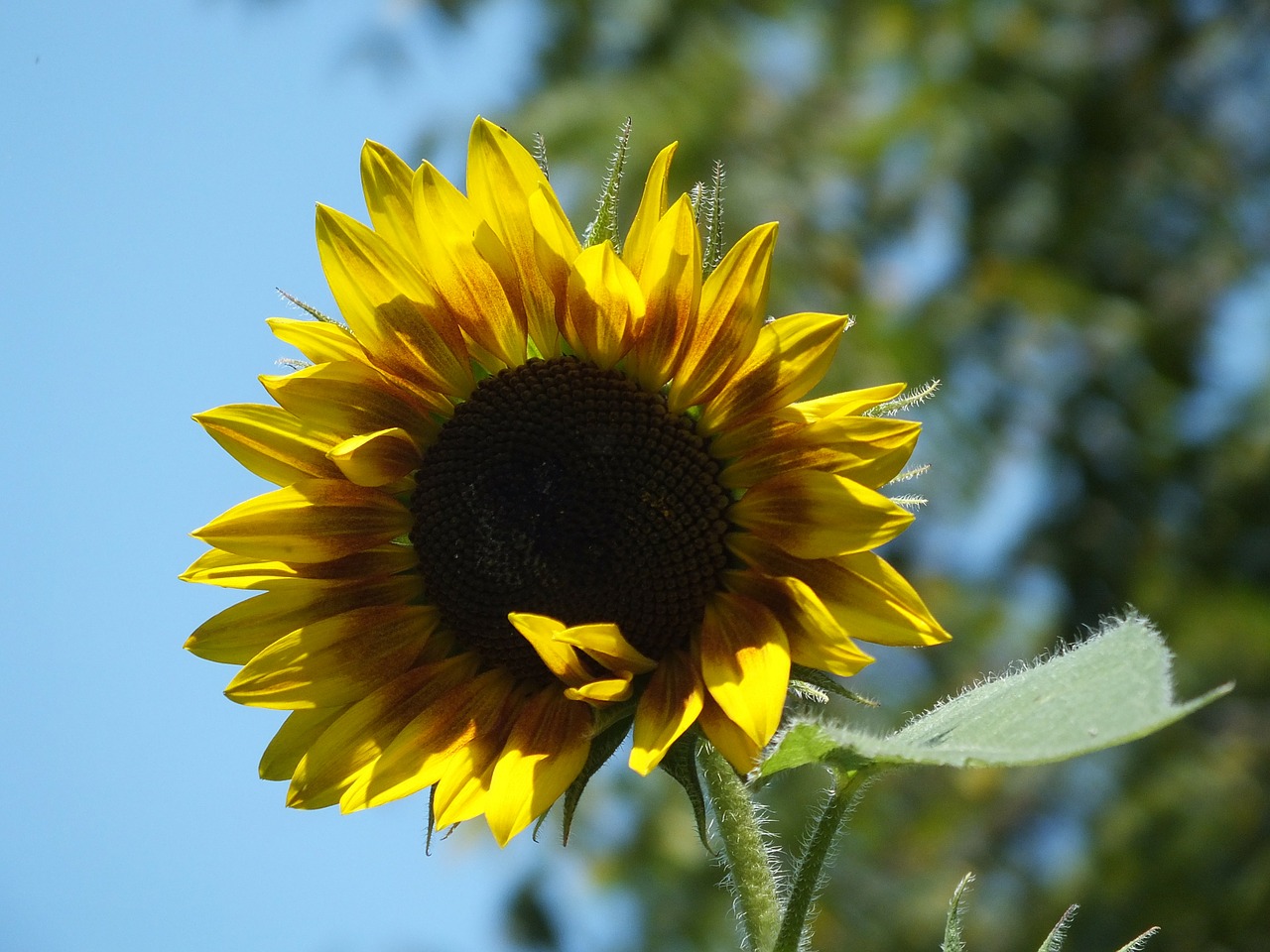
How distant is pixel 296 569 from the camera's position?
4.59 ft

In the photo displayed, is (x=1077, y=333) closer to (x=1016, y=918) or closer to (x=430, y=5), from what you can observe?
(x=1016, y=918)

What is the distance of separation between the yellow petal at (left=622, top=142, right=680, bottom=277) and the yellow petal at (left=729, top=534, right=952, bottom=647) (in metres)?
0.32

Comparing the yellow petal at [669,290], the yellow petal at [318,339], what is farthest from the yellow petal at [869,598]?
the yellow petal at [318,339]

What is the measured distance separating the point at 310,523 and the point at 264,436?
10 centimetres

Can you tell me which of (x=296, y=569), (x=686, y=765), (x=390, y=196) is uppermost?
(x=390, y=196)

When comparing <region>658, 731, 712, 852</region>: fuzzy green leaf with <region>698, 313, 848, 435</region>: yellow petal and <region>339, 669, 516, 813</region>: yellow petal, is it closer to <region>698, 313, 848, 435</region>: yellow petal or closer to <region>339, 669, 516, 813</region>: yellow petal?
<region>339, 669, 516, 813</region>: yellow petal

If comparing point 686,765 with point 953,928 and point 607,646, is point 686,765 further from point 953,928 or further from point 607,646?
point 953,928

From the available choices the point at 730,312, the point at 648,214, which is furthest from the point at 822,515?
the point at 648,214

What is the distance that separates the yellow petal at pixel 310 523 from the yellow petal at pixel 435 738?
187mm

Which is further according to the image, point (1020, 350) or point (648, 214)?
point (1020, 350)

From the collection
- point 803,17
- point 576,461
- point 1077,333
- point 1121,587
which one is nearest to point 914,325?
point 1077,333

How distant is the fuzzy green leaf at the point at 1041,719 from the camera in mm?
970

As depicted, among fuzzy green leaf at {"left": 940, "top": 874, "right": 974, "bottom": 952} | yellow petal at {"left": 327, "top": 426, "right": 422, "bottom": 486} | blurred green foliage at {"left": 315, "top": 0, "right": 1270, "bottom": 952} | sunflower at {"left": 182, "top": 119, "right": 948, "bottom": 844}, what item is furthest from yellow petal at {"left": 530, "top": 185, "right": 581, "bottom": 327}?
blurred green foliage at {"left": 315, "top": 0, "right": 1270, "bottom": 952}

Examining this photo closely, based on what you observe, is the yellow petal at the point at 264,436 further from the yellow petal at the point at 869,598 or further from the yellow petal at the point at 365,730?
the yellow petal at the point at 869,598
